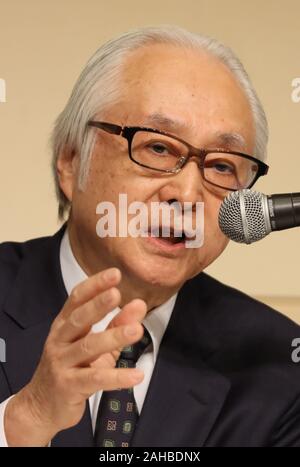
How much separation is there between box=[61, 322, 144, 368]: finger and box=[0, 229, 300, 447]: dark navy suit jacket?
0.32 meters

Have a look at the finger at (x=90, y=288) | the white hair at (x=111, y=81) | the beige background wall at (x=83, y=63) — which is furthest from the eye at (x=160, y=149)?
the beige background wall at (x=83, y=63)

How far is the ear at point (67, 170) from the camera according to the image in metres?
1.22

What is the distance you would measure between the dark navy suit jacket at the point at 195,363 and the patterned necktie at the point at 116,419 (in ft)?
0.05

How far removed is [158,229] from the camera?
3.50ft

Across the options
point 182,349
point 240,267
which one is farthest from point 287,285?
point 182,349

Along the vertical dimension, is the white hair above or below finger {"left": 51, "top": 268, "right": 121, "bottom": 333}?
above

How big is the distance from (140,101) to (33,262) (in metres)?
0.35

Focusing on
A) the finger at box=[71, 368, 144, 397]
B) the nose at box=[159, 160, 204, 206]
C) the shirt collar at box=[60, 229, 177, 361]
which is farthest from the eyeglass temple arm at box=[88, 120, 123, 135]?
the finger at box=[71, 368, 144, 397]

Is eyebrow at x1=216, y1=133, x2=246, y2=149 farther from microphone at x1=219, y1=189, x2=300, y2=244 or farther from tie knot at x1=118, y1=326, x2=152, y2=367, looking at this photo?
tie knot at x1=118, y1=326, x2=152, y2=367

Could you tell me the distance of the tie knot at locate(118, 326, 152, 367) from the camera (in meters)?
1.14

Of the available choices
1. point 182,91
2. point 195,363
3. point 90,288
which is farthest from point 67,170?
point 90,288

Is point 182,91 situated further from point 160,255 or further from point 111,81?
point 160,255

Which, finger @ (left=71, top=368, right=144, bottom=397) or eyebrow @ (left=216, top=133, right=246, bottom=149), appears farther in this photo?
eyebrow @ (left=216, top=133, right=246, bottom=149)

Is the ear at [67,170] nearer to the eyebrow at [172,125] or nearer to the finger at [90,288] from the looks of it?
the eyebrow at [172,125]
